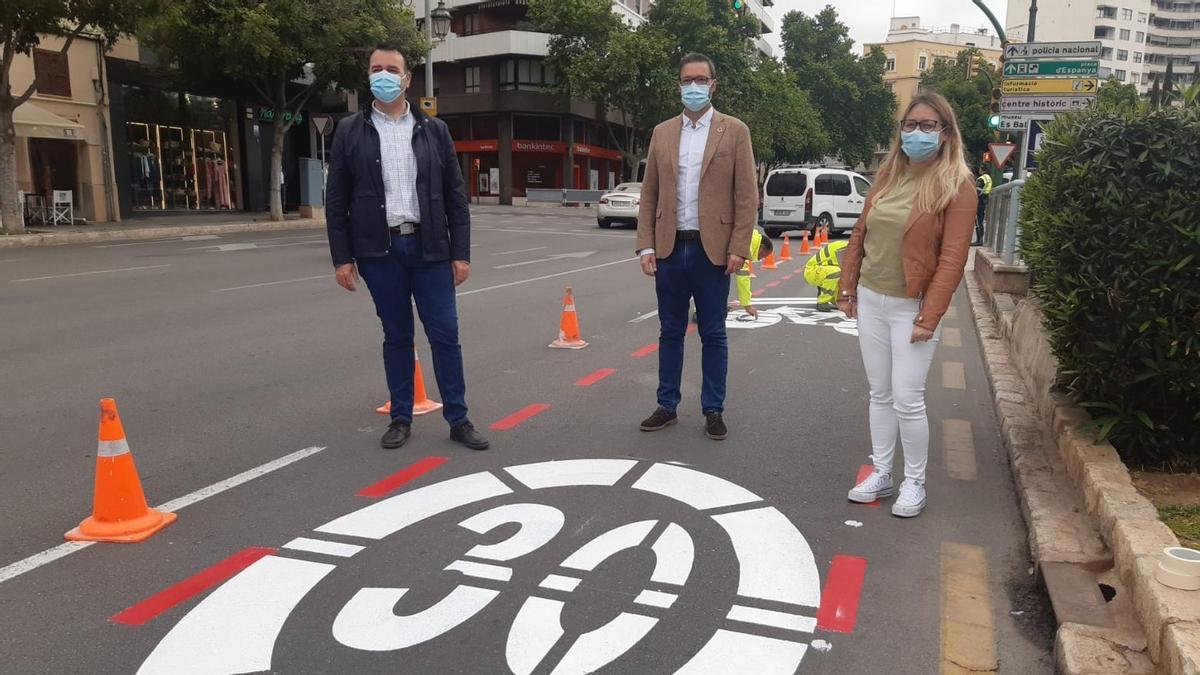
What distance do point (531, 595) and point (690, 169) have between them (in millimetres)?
2756

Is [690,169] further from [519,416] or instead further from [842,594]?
[842,594]

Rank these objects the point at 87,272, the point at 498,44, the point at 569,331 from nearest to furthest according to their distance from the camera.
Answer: the point at 569,331
the point at 87,272
the point at 498,44

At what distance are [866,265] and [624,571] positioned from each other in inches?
72.9

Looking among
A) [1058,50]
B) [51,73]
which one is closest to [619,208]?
[1058,50]

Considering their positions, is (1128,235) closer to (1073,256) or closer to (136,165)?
(1073,256)

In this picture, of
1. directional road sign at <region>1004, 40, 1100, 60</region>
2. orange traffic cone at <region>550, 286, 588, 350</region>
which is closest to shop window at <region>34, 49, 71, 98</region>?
orange traffic cone at <region>550, 286, 588, 350</region>

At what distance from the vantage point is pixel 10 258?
52.6ft

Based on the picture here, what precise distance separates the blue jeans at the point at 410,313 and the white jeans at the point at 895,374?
2215 millimetres

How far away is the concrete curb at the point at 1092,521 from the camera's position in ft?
8.55

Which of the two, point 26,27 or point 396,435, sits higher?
point 26,27

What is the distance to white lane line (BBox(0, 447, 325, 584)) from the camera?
342 centimetres

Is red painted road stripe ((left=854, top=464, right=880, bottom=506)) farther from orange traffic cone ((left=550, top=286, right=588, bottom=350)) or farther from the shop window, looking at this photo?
the shop window

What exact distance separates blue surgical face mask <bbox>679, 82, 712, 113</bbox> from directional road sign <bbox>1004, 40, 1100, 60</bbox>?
12301 millimetres

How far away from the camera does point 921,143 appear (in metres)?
3.94
